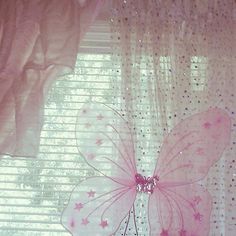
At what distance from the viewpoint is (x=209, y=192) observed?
138 cm

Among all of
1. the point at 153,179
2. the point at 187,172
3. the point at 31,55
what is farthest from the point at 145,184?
the point at 31,55

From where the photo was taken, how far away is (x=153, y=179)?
138 centimetres

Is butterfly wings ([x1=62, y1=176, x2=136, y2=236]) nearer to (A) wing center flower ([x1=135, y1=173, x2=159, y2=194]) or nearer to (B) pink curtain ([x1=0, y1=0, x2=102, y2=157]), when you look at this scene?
(A) wing center flower ([x1=135, y1=173, x2=159, y2=194])

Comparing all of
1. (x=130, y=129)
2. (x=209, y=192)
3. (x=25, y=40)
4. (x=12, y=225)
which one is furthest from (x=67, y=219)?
(x=25, y=40)

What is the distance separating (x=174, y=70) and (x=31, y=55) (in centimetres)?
44

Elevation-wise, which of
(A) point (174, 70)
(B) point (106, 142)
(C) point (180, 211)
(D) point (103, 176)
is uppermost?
(A) point (174, 70)

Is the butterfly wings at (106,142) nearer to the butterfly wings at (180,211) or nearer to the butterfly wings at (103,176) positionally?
the butterfly wings at (103,176)

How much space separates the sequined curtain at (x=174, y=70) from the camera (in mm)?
1406

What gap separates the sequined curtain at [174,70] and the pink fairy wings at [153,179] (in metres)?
0.03

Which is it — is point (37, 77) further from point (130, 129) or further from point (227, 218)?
point (227, 218)

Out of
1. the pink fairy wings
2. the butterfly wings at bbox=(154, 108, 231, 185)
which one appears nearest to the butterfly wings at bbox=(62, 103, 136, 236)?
the pink fairy wings

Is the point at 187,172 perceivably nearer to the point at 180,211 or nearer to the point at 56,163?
the point at 180,211

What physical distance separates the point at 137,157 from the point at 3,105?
0.43 m

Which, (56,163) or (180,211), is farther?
(56,163)
